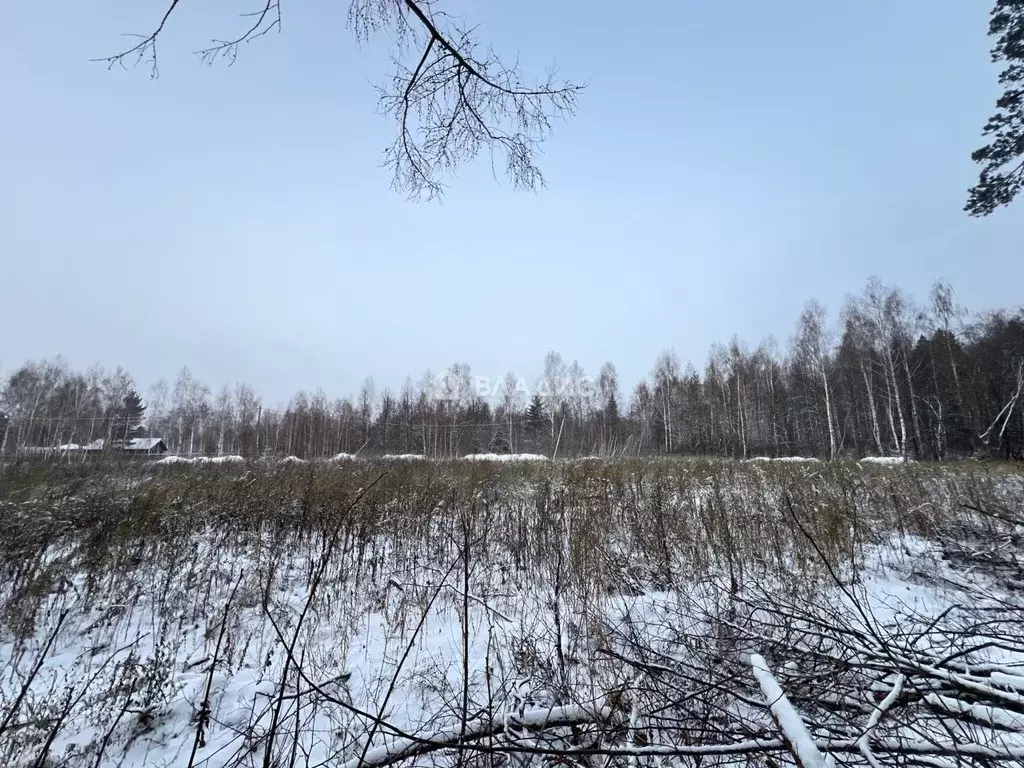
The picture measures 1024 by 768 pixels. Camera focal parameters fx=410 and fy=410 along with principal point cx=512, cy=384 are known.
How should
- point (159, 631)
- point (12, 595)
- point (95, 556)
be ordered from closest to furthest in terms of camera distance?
point (159, 631) < point (12, 595) < point (95, 556)

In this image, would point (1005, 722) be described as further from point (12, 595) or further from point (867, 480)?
point (867, 480)

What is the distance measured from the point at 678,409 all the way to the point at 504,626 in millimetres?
36404

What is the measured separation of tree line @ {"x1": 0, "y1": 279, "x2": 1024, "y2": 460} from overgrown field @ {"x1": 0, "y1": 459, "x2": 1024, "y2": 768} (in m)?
11.3

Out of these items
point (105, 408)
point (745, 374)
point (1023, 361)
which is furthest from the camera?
point (105, 408)

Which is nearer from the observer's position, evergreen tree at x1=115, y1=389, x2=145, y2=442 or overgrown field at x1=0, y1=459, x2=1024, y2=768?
overgrown field at x1=0, y1=459, x2=1024, y2=768

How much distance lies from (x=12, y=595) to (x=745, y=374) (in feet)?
126

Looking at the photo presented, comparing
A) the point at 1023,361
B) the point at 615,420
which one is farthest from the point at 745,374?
the point at 1023,361

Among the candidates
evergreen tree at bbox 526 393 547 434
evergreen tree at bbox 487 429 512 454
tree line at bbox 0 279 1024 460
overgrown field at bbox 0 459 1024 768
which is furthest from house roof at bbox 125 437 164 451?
evergreen tree at bbox 526 393 547 434

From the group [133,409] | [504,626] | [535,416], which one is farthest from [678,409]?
[133,409]

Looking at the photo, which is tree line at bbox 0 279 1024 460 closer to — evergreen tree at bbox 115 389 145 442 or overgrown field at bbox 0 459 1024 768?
evergreen tree at bbox 115 389 145 442

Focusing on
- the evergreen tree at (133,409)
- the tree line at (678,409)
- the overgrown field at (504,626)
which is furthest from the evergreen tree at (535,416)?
the evergreen tree at (133,409)

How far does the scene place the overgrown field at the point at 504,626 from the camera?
1252 mm

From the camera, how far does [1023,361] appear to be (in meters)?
19.2

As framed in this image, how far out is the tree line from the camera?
872 inches
